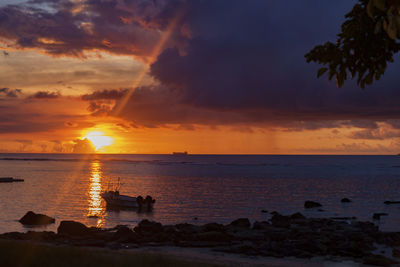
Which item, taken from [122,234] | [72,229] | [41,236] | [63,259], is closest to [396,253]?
[122,234]

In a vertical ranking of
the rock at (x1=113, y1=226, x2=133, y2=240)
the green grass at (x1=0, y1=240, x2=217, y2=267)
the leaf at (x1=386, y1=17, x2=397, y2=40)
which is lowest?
the rock at (x1=113, y1=226, x2=133, y2=240)

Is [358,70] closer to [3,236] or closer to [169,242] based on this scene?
[169,242]

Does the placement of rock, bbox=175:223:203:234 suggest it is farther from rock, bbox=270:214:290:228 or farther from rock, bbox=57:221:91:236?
rock, bbox=57:221:91:236

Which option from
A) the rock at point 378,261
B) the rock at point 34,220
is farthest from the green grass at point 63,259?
the rock at point 34,220

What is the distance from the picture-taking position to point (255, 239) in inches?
1414

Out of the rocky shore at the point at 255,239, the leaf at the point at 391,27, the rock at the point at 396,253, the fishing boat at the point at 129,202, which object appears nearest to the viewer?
the leaf at the point at 391,27

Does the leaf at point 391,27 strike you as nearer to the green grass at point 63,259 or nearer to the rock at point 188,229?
the green grass at point 63,259

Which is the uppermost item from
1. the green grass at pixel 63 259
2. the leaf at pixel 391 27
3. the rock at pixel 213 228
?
the leaf at pixel 391 27

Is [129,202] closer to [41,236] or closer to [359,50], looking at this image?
[41,236]

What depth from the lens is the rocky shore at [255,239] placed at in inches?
1224

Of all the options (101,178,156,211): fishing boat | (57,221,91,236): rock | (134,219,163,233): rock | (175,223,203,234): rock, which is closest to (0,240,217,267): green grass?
(57,221,91,236): rock

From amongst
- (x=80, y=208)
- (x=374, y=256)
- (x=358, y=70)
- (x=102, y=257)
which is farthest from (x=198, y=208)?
(x=358, y=70)

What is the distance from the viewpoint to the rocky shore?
31.1 meters

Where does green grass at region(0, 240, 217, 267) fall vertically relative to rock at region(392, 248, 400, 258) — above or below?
above
